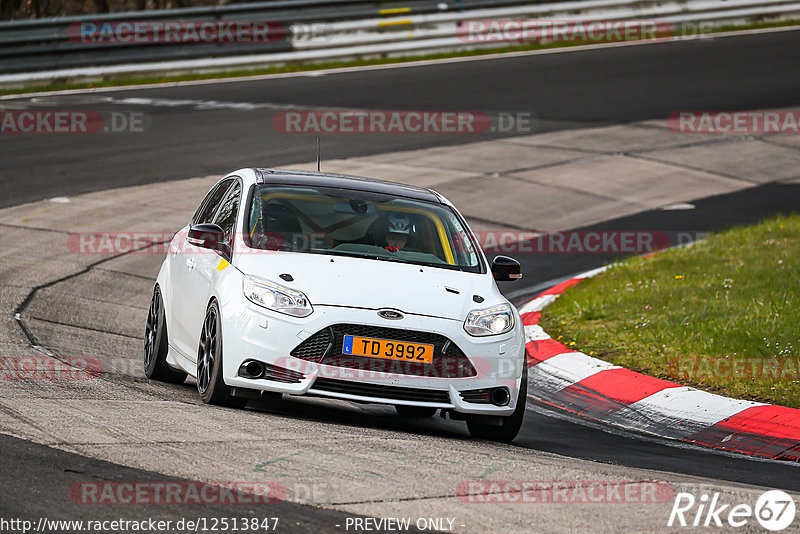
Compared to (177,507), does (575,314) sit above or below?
below

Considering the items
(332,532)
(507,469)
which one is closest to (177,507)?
(332,532)

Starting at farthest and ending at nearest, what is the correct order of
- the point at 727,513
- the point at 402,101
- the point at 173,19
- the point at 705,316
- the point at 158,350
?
1. the point at 173,19
2. the point at 402,101
3. the point at 705,316
4. the point at 158,350
5. the point at 727,513

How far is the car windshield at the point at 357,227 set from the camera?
775 centimetres

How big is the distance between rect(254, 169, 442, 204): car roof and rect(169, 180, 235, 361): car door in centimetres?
44

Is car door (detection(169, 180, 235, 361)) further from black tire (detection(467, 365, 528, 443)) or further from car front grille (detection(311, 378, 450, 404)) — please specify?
black tire (detection(467, 365, 528, 443))

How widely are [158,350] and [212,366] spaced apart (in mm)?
1214

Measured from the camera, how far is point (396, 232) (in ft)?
26.2

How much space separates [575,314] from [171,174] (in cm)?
762

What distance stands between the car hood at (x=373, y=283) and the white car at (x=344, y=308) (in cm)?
1

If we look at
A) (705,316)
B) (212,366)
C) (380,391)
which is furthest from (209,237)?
(705,316)

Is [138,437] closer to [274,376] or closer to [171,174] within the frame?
[274,376]

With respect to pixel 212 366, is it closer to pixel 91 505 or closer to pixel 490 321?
pixel 490 321

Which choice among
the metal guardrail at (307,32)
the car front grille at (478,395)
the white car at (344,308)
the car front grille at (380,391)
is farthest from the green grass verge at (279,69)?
the car front grille at (478,395)

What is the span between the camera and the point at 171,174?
16531mm
